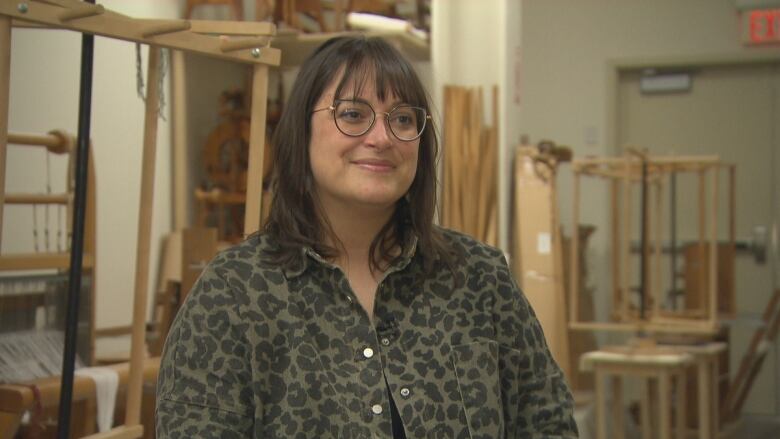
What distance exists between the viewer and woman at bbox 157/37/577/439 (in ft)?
4.45

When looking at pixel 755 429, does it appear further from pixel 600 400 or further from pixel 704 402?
pixel 600 400

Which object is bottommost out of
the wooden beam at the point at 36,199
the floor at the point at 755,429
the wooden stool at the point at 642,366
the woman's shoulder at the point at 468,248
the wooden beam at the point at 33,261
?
the floor at the point at 755,429

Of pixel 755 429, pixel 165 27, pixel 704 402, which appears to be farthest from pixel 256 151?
pixel 755 429

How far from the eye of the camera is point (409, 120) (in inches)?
59.0

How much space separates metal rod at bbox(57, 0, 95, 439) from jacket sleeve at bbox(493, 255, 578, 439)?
82cm

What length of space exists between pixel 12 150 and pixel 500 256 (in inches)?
90.6

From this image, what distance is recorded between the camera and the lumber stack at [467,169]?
4.29 meters

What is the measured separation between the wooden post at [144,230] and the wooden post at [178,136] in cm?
215

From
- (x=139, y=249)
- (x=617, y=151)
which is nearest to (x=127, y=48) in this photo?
(x=139, y=249)

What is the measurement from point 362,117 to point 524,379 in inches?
18.1

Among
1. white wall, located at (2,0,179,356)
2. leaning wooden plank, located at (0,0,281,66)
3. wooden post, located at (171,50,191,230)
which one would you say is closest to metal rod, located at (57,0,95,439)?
leaning wooden plank, located at (0,0,281,66)

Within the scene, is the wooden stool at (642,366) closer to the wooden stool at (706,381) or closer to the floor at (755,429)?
the wooden stool at (706,381)

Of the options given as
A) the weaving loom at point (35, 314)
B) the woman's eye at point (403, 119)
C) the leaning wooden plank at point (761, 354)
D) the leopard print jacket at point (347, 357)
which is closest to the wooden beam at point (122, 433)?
the weaving loom at point (35, 314)

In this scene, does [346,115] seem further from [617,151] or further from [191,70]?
[617,151]
